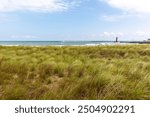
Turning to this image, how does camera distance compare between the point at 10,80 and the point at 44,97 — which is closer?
the point at 44,97

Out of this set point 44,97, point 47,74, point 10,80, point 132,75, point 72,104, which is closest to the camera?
point 72,104

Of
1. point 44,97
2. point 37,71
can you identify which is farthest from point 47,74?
point 44,97

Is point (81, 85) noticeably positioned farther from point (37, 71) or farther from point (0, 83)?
point (37, 71)

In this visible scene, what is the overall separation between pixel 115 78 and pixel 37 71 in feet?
7.96

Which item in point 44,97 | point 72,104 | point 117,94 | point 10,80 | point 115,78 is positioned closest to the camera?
point 72,104

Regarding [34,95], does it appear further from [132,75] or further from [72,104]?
[132,75]

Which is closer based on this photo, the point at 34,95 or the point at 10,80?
the point at 34,95

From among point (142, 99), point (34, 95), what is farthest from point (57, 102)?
point (142, 99)

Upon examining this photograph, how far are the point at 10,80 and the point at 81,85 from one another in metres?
1.77

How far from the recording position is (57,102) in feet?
14.1

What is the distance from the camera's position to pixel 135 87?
17.2ft

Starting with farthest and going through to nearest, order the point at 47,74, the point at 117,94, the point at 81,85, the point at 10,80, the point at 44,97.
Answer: the point at 47,74
the point at 10,80
the point at 81,85
the point at 117,94
the point at 44,97

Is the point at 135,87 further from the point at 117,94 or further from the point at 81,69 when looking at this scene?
the point at 81,69

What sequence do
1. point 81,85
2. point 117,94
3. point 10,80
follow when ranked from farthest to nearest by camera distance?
point 10,80
point 81,85
point 117,94
